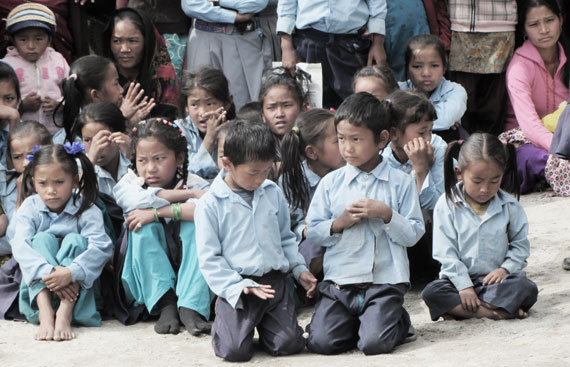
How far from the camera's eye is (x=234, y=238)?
3.85 m

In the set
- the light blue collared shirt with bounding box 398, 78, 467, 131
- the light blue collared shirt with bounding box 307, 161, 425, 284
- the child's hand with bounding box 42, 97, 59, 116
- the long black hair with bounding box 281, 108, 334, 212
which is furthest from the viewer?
the light blue collared shirt with bounding box 398, 78, 467, 131

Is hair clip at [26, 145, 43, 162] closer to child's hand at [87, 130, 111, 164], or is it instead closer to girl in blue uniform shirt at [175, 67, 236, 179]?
child's hand at [87, 130, 111, 164]

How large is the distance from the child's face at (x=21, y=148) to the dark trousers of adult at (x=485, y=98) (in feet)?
11.1

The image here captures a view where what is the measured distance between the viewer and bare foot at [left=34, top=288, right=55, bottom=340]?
13.2 feet

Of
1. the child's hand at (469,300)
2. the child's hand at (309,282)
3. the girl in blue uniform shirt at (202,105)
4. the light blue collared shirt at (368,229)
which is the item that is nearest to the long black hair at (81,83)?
the girl in blue uniform shirt at (202,105)

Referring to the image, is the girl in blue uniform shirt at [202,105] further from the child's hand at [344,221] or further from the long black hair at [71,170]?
the child's hand at [344,221]

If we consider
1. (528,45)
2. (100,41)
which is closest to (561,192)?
(528,45)

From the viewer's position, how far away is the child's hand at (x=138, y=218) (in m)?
4.30

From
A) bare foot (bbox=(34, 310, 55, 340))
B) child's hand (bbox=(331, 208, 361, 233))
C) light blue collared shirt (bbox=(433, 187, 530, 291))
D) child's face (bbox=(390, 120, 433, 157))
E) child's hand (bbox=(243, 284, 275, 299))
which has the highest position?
child's face (bbox=(390, 120, 433, 157))

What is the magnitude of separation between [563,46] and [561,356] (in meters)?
3.92

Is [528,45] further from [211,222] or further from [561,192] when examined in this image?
[211,222]

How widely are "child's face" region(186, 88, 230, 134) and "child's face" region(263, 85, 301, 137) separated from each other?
1.14ft

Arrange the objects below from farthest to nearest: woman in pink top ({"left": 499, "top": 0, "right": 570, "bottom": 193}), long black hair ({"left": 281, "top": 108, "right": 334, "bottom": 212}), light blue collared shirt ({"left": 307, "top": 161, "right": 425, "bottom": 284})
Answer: woman in pink top ({"left": 499, "top": 0, "right": 570, "bottom": 193}), long black hair ({"left": 281, "top": 108, "right": 334, "bottom": 212}), light blue collared shirt ({"left": 307, "top": 161, "right": 425, "bottom": 284})

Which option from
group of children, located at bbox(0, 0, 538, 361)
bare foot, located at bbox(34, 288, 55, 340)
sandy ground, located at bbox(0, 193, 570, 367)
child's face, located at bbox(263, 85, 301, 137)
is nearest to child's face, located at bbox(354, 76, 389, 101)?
child's face, located at bbox(263, 85, 301, 137)
